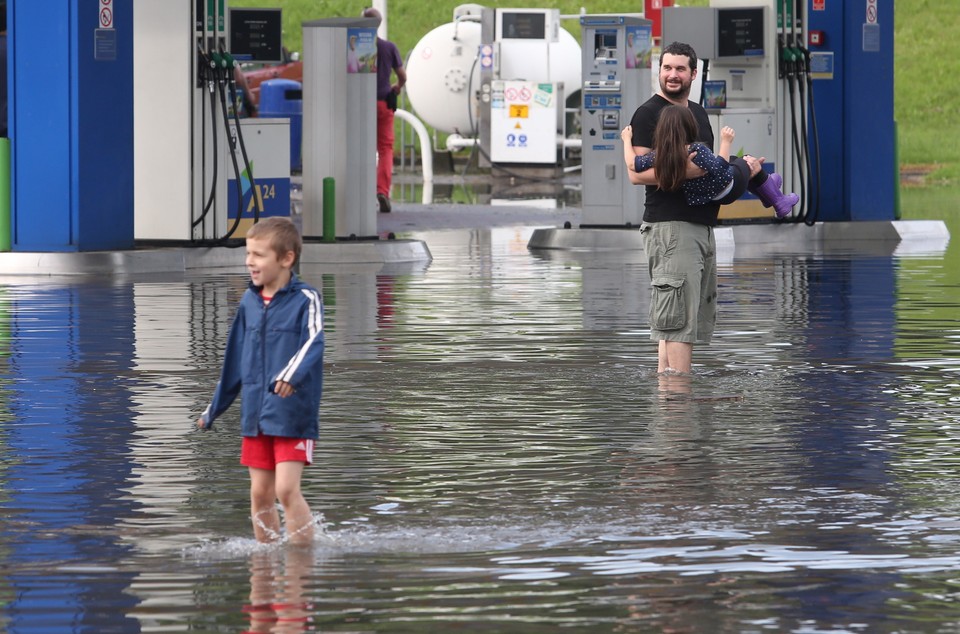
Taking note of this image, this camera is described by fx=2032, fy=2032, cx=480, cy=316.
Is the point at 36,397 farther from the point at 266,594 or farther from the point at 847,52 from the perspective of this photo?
the point at 847,52

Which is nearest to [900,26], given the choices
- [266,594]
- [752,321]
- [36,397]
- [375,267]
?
[375,267]

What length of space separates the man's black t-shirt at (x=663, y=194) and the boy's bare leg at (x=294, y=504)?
406 centimetres

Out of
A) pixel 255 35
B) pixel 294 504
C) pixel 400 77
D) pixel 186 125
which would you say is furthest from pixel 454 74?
pixel 294 504

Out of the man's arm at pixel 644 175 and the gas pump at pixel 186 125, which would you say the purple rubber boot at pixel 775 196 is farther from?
the gas pump at pixel 186 125

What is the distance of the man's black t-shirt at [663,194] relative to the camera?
10.2 m

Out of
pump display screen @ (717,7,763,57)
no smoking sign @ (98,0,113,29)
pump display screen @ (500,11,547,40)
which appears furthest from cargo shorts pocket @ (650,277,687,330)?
pump display screen @ (500,11,547,40)

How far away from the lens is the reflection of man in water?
18797 mm

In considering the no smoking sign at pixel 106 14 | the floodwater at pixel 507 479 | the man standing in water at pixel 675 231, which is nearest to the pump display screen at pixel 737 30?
the no smoking sign at pixel 106 14

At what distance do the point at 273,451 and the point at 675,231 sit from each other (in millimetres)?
4079

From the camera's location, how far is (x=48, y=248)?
16984mm

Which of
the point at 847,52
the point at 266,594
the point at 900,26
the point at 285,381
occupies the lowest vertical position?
the point at 266,594

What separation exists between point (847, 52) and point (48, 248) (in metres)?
8.91

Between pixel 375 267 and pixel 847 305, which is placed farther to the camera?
pixel 375 267

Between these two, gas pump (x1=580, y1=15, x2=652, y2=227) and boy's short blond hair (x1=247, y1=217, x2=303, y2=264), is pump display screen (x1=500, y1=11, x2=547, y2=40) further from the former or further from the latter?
boy's short blond hair (x1=247, y1=217, x2=303, y2=264)
